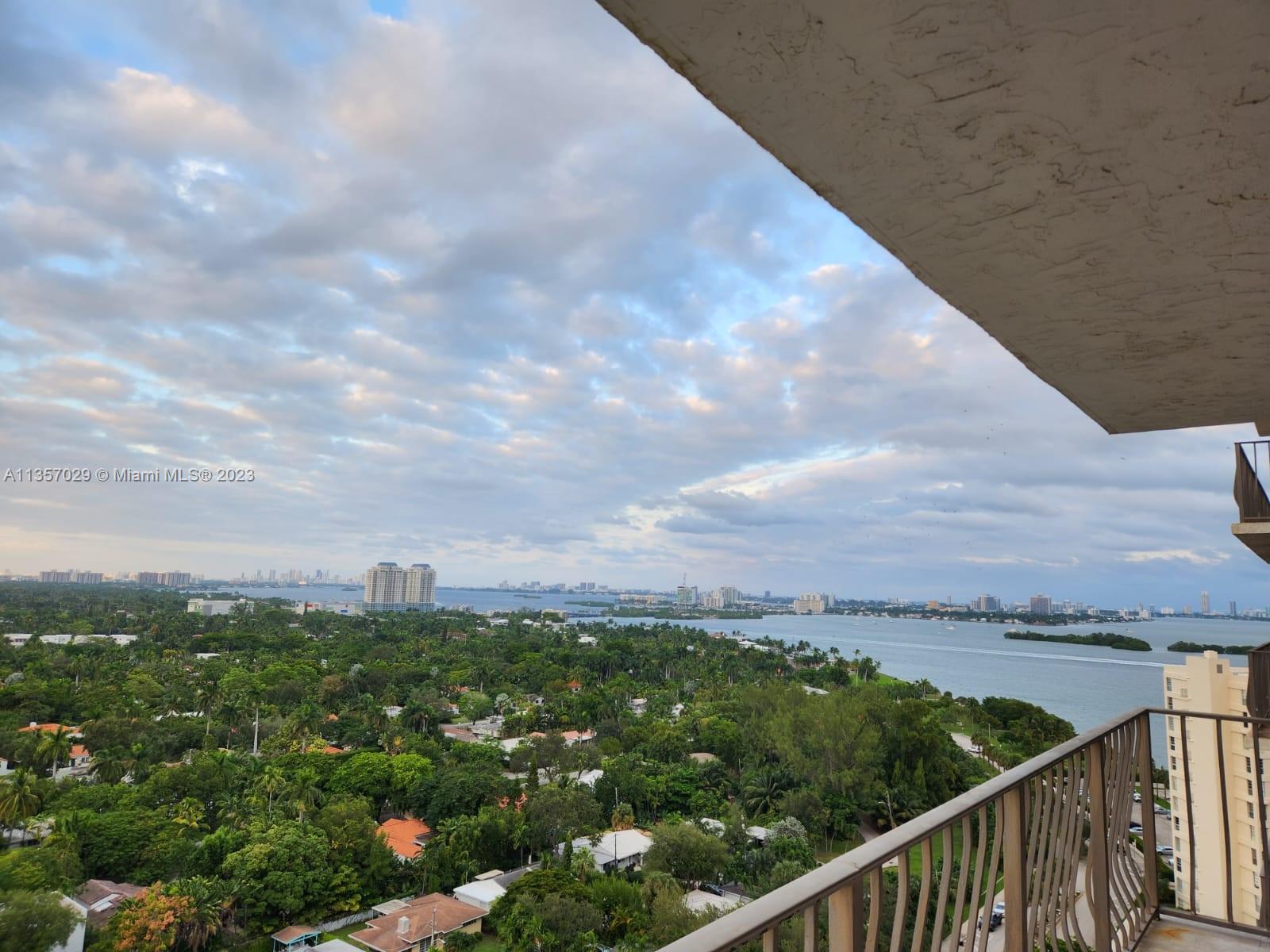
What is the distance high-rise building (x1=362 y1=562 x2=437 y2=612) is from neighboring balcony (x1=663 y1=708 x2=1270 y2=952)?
132920 millimetres

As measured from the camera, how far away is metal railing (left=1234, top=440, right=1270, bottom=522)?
211 inches

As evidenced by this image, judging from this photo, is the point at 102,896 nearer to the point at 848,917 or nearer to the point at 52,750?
the point at 52,750

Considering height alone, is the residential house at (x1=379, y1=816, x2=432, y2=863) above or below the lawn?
above

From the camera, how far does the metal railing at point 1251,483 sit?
5.35 metres

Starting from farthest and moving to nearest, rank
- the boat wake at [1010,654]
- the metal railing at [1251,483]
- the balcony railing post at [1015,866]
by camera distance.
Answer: the boat wake at [1010,654]
the metal railing at [1251,483]
the balcony railing post at [1015,866]

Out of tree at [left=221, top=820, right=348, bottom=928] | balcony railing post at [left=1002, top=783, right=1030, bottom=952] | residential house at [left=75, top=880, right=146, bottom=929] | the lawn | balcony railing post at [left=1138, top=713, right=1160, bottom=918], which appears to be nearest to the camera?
balcony railing post at [left=1002, top=783, right=1030, bottom=952]

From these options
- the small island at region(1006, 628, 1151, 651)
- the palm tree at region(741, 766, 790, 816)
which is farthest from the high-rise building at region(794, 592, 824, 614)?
the palm tree at region(741, 766, 790, 816)

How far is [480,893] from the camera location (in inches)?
686

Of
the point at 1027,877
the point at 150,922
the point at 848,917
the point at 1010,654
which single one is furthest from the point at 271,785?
the point at 1010,654

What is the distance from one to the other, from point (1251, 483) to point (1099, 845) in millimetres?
5318

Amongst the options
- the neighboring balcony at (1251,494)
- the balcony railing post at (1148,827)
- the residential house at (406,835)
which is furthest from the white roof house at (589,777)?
the balcony railing post at (1148,827)

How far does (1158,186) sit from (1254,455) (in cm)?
555

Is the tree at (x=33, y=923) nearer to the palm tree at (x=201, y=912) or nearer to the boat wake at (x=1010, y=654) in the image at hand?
the palm tree at (x=201, y=912)

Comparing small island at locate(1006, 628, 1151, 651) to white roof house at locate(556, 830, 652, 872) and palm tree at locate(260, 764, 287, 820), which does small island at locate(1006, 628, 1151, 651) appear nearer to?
white roof house at locate(556, 830, 652, 872)
